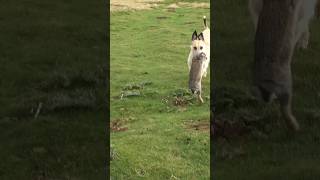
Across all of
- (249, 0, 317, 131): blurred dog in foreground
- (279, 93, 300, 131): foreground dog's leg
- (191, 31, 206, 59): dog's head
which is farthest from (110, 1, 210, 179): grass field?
(249, 0, 317, 131): blurred dog in foreground

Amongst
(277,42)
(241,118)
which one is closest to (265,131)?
(241,118)

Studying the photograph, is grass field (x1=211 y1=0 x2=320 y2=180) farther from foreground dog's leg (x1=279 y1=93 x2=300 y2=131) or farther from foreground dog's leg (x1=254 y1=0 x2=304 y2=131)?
foreground dog's leg (x1=254 y1=0 x2=304 y2=131)

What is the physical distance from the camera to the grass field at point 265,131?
7676mm

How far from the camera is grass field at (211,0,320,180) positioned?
768cm

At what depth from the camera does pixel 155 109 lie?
11750mm

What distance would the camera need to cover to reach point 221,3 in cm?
2188

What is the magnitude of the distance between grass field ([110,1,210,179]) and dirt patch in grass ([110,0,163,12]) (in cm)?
395
